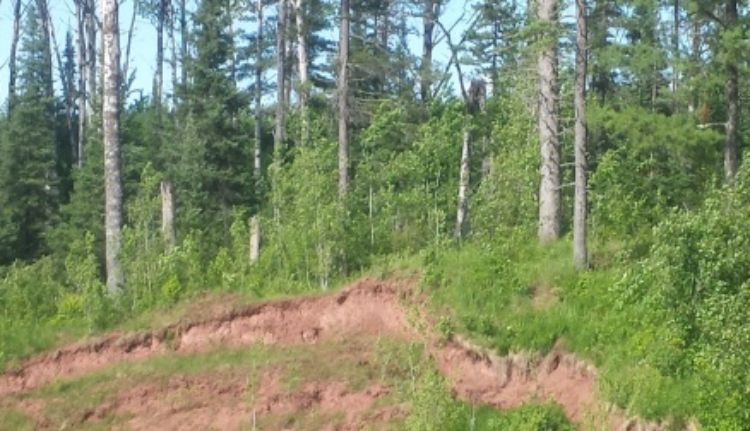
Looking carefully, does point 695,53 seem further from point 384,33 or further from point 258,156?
point 384,33

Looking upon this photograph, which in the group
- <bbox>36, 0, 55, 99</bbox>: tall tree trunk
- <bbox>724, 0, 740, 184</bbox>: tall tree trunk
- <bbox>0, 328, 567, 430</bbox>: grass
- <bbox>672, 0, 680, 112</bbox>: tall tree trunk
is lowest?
<bbox>0, 328, 567, 430</bbox>: grass

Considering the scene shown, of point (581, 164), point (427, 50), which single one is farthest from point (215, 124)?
point (581, 164)

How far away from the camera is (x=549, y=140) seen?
797 inches

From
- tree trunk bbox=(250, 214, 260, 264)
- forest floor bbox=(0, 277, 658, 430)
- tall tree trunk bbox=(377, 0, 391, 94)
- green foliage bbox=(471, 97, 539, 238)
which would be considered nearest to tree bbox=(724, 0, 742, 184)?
green foliage bbox=(471, 97, 539, 238)

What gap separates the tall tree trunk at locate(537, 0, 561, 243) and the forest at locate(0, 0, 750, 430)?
50mm

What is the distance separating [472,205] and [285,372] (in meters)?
6.99

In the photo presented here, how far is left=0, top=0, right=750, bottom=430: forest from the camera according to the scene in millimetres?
13094

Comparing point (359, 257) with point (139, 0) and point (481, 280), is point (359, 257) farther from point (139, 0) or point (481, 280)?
point (139, 0)

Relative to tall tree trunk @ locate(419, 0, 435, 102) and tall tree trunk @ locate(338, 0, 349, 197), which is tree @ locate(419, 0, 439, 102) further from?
tall tree trunk @ locate(338, 0, 349, 197)

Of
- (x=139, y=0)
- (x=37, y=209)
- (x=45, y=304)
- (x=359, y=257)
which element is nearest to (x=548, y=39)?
(x=359, y=257)

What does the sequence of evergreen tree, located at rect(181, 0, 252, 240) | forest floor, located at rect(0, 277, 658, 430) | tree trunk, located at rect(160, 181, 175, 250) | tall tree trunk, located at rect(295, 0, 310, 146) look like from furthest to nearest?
evergreen tree, located at rect(181, 0, 252, 240) < tall tree trunk, located at rect(295, 0, 310, 146) < tree trunk, located at rect(160, 181, 175, 250) < forest floor, located at rect(0, 277, 658, 430)

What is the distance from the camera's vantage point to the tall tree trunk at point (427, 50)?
2955 cm

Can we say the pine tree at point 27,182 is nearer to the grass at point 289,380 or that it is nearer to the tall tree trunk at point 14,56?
the tall tree trunk at point 14,56

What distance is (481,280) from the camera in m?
18.1
